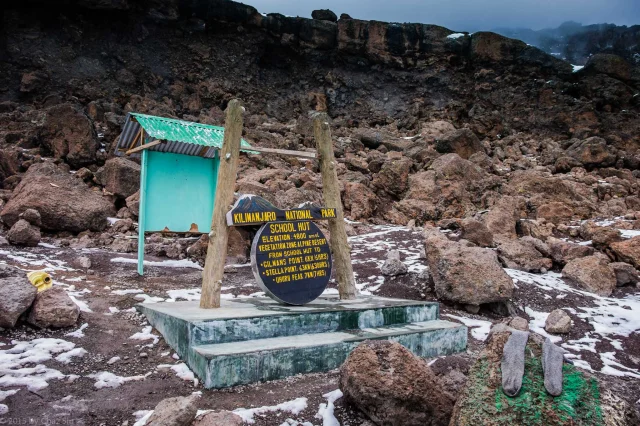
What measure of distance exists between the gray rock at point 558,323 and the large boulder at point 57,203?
752 centimetres

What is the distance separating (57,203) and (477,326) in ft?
23.0

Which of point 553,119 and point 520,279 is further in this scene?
point 553,119

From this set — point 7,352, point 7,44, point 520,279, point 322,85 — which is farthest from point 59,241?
point 322,85

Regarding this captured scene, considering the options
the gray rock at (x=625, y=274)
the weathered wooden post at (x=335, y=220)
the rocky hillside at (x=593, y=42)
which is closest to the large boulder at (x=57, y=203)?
the weathered wooden post at (x=335, y=220)

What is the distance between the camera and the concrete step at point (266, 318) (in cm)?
318

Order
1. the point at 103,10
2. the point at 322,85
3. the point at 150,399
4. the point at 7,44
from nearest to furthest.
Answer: the point at 150,399 → the point at 7,44 → the point at 103,10 → the point at 322,85

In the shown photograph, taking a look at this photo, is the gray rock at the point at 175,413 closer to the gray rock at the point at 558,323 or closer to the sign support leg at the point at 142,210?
the sign support leg at the point at 142,210

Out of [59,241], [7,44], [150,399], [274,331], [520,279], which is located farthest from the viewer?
[7,44]

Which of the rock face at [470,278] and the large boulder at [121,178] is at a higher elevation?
the large boulder at [121,178]

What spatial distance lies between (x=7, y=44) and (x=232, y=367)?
27168 millimetres

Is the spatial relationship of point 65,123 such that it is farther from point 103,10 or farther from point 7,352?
point 103,10

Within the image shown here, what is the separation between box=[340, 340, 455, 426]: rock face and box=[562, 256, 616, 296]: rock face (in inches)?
178

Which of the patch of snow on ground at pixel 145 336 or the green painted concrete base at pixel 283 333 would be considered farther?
the patch of snow on ground at pixel 145 336

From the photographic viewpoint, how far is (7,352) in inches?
122
